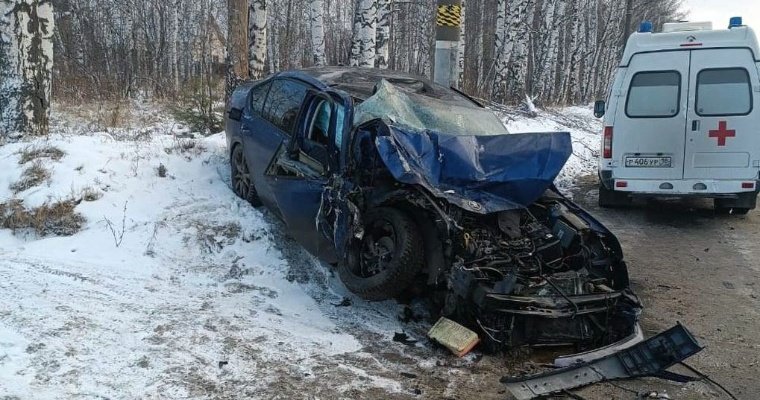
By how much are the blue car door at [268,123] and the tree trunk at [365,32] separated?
441cm

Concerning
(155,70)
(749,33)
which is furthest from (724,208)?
(155,70)

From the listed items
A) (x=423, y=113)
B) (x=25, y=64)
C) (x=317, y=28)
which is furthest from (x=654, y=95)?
(x=317, y=28)

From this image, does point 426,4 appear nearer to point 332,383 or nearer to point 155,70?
point 155,70

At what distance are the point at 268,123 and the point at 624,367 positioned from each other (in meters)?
4.16

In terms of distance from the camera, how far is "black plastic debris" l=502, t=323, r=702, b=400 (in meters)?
3.68

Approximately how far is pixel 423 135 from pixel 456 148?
11.6 inches

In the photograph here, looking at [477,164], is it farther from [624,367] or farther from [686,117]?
[686,117]

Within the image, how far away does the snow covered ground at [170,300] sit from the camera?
12.3 ft

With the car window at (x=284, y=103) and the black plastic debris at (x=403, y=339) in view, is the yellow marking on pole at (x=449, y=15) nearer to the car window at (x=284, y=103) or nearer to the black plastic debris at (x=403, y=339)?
the car window at (x=284, y=103)

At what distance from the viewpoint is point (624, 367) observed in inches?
156

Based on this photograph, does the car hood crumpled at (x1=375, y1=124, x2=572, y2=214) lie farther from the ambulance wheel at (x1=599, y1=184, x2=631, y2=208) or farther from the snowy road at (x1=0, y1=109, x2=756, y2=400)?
the ambulance wheel at (x1=599, y1=184, x2=631, y2=208)

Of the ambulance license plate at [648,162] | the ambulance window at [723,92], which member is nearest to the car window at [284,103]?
the ambulance license plate at [648,162]

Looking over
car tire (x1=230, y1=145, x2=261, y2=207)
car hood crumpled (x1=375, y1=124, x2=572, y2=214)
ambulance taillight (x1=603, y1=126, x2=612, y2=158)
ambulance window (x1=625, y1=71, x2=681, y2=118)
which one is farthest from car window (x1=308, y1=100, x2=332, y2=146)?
ambulance window (x1=625, y1=71, x2=681, y2=118)

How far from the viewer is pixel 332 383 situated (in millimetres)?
3816
